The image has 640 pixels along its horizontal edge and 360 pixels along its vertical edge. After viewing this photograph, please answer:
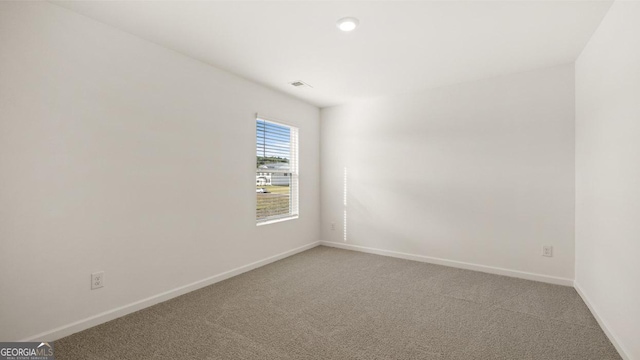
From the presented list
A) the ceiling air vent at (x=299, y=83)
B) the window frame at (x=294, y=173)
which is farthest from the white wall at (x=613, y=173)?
the window frame at (x=294, y=173)

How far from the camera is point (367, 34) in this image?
2543mm

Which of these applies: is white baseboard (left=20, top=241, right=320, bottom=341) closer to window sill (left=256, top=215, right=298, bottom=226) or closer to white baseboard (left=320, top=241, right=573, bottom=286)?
window sill (left=256, top=215, right=298, bottom=226)

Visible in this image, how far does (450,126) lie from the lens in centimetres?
392

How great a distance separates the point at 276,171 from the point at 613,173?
343 cm

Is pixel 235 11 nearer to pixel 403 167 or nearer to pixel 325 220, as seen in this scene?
pixel 403 167

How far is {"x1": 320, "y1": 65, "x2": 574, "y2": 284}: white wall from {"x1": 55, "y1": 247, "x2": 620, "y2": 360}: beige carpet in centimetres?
53

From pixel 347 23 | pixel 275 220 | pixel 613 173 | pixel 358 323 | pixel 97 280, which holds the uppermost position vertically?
pixel 347 23

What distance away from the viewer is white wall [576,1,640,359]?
1.79 meters

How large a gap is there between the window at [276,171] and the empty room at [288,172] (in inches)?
1.4

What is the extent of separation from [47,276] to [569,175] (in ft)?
15.9

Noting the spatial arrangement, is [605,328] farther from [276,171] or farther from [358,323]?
[276,171]

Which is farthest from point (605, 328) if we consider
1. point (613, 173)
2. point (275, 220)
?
point (275, 220)

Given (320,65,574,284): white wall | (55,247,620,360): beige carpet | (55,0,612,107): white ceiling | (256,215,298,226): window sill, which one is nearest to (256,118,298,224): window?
(256,215,298,226): window sill

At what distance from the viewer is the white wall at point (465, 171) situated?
3.28 metres
